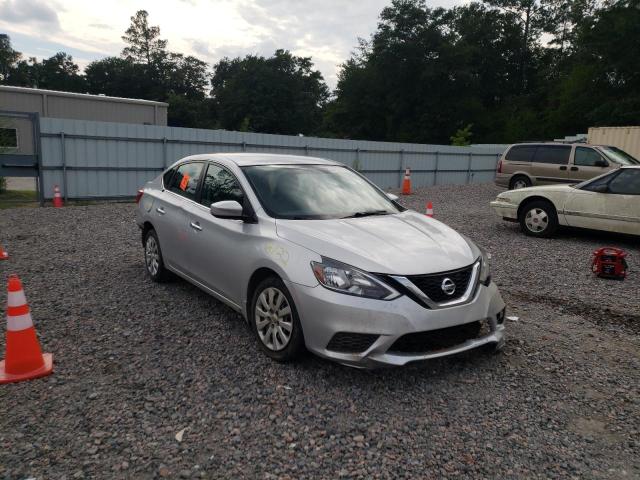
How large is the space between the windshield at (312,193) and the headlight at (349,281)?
0.77 m

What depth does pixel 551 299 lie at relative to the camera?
5797 millimetres

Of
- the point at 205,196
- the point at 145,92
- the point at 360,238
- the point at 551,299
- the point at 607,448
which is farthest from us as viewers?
the point at 145,92

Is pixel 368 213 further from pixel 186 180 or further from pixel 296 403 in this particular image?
pixel 186 180

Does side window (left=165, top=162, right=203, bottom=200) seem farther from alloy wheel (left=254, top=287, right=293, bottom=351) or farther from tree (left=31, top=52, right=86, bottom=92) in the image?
tree (left=31, top=52, right=86, bottom=92)

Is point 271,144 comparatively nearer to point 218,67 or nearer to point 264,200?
point 264,200

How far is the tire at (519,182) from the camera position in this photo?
15234 mm

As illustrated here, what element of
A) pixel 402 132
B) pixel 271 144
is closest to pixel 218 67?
pixel 402 132

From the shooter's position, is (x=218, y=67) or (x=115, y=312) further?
(x=218, y=67)

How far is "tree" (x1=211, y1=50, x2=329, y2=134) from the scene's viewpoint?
6588 centimetres

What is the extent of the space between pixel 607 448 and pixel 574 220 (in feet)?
22.4

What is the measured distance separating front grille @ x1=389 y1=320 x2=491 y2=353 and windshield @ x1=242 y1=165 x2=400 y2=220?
1335 mm

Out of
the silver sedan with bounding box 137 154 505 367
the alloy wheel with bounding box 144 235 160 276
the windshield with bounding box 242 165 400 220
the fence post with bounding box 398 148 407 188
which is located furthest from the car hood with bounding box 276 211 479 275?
the fence post with bounding box 398 148 407 188

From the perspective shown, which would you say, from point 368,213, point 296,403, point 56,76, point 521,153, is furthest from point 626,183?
point 56,76

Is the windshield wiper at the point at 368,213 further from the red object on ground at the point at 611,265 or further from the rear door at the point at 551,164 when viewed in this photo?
the rear door at the point at 551,164
